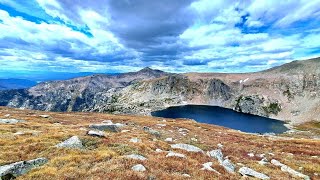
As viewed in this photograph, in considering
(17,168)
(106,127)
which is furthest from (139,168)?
(106,127)

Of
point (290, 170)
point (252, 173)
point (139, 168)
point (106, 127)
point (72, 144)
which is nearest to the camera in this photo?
point (139, 168)

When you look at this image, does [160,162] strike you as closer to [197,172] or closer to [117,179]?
[197,172]

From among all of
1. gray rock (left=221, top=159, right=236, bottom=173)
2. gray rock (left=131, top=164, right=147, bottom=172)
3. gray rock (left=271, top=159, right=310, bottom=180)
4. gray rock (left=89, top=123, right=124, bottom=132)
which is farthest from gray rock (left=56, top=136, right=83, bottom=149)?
gray rock (left=271, top=159, right=310, bottom=180)

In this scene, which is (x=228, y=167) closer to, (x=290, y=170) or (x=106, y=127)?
(x=290, y=170)

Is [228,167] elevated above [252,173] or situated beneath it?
elevated above

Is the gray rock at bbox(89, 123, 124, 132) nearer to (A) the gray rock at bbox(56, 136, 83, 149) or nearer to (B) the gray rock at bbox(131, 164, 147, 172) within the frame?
(A) the gray rock at bbox(56, 136, 83, 149)

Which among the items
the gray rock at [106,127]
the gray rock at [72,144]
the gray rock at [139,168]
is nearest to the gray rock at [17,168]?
the gray rock at [72,144]

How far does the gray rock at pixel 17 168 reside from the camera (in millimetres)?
15079

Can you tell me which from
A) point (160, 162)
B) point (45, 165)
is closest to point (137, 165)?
point (160, 162)

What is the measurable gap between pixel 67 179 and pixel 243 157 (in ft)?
65.6

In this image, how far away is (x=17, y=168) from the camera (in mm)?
16312

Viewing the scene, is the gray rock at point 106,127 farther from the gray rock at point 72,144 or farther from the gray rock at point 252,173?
the gray rock at point 252,173

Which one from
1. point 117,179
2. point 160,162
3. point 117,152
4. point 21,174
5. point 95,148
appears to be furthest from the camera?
point 95,148

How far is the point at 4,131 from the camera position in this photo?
29922mm
